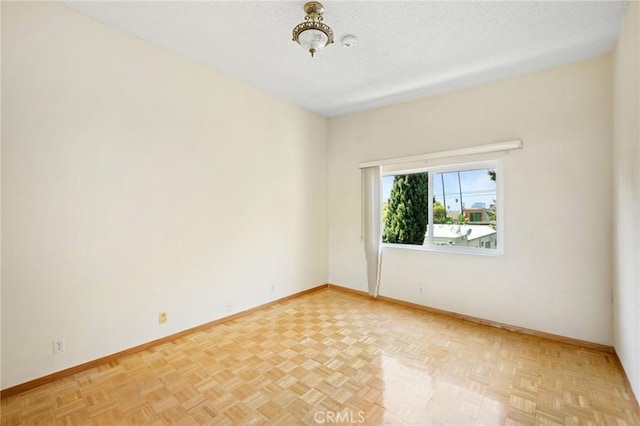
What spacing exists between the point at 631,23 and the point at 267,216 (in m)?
3.73

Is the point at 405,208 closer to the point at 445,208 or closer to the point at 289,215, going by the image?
the point at 445,208

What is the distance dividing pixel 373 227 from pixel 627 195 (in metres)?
2.59

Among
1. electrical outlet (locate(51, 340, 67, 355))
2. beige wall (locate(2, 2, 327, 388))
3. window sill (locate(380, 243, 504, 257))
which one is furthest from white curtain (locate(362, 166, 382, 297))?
electrical outlet (locate(51, 340, 67, 355))

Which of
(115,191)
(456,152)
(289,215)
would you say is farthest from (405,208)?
(115,191)

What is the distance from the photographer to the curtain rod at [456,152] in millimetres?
3072

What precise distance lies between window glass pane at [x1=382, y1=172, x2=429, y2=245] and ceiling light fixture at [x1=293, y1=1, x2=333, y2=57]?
237 centimetres

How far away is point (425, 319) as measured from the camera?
346cm

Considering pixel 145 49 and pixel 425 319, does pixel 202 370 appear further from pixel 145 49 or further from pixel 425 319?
pixel 145 49

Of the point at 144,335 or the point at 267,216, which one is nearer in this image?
the point at 144,335

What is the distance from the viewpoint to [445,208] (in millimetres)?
3740

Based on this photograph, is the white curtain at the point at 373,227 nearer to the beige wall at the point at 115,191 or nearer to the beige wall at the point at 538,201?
the beige wall at the point at 538,201

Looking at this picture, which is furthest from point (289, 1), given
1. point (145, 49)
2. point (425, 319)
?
point (425, 319)

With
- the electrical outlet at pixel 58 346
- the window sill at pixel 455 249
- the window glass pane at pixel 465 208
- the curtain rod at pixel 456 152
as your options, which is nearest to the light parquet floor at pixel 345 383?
the electrical outlet at pixel 58 346

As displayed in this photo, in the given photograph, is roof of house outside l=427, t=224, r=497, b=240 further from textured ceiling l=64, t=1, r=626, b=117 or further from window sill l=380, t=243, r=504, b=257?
textured ceiling l=64, t=1, r=626, b=117
